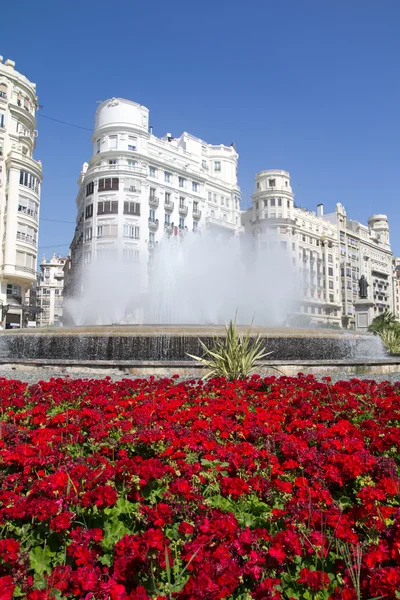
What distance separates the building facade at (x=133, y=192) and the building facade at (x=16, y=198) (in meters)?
8.65

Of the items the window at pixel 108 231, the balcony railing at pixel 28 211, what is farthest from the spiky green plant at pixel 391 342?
the window at pixel 108 231

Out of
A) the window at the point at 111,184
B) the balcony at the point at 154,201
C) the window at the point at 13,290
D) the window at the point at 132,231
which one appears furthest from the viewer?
the balcony at the point at 154,201

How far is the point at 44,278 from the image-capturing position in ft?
386

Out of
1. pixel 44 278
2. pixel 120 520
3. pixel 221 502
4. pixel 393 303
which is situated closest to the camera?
pixel 120 520

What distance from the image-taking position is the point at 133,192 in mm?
53562

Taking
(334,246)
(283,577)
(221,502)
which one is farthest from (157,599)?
(334,246)

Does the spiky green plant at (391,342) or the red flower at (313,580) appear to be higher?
the spiky green plant at (391,342)

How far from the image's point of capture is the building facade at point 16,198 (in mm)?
42156

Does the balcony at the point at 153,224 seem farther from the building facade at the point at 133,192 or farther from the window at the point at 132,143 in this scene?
the window at the point at 132,143

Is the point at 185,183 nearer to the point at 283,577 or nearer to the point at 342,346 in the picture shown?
the point at 342,346

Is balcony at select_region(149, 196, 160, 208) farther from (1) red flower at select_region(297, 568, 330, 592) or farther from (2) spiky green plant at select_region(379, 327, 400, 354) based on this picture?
(1) red flower at select_region(297, 568, 330, 592)

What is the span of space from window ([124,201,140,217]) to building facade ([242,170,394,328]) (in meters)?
25.5

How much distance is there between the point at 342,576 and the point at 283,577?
0.85ft

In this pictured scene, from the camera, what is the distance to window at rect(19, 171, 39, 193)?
43.2m
